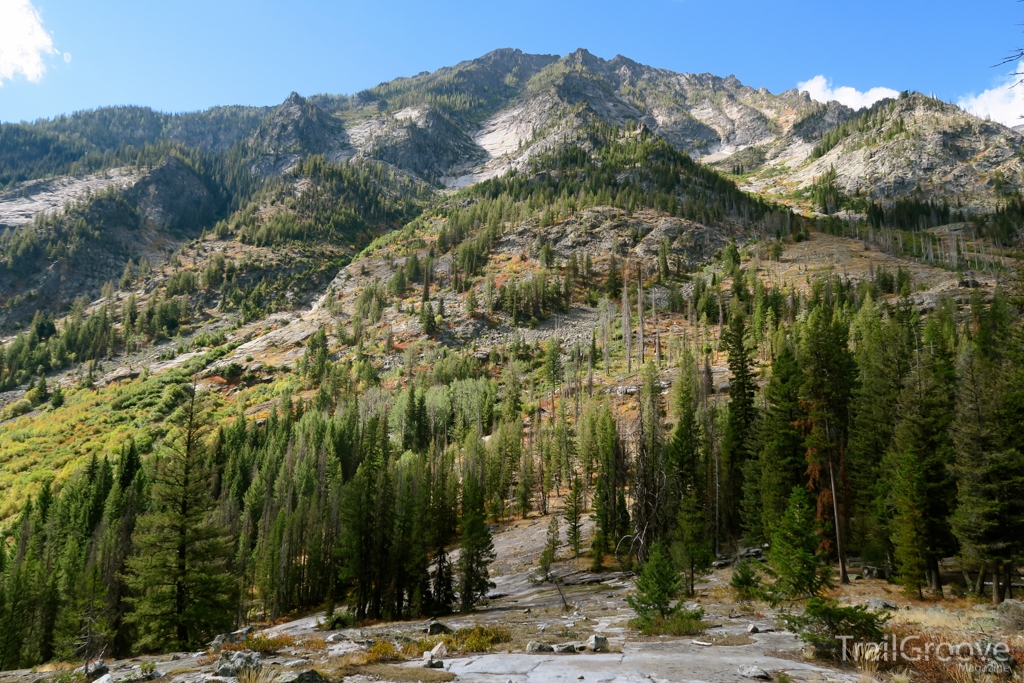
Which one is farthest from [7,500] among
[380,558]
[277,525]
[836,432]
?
[836,432]

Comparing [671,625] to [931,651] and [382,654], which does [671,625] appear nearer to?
Result: [931,651]

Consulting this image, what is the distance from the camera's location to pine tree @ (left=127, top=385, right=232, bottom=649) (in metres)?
24.0

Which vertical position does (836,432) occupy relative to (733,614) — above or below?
above

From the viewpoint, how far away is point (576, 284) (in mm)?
159500

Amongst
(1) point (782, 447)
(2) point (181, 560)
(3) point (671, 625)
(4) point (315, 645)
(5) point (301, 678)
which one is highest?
(5) point (301, 678)

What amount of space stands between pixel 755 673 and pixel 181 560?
26076 millimetres

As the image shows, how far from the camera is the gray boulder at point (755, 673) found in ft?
38.0

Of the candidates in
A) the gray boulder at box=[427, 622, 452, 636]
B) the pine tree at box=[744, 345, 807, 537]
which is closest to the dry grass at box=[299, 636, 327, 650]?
the gray boulder at box=[427, 622, 452, 636]

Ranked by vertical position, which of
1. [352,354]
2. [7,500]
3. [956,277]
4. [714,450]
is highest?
[956,277]

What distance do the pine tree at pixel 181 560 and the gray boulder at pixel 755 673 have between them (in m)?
24.3

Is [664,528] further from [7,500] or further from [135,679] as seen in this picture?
[7,500]

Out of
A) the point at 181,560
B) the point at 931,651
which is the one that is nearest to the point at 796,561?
the point at 931,651

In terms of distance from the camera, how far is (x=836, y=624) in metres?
14.1

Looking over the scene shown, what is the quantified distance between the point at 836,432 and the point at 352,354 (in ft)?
396
